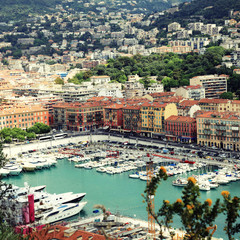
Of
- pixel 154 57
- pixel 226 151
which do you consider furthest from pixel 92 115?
pixel 154 57

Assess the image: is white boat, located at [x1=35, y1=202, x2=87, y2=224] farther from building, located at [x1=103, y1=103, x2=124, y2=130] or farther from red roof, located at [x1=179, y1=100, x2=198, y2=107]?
building, located at [x1=103, y1=103, x2=124, y2=130]

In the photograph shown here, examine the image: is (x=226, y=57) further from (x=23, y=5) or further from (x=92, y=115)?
(x=23, y=5)

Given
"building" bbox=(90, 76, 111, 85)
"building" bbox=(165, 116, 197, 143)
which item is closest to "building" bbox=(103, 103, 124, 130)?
"building" bbox=(165, 116, 197, 143)

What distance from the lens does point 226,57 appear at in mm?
65750

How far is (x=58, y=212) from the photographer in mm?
26547

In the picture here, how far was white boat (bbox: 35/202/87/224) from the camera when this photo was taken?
25.6 meters

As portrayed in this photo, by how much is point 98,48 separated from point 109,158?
72.3 metres

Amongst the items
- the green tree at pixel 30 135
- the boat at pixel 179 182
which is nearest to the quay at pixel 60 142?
the green tree at pixel 30 135

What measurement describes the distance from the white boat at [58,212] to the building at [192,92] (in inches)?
1101

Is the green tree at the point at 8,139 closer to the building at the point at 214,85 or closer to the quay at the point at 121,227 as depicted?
the building at the point at 214,85

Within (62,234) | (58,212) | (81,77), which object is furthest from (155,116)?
(81,77)

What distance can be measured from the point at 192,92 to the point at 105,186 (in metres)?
23.3

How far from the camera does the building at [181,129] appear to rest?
140ft

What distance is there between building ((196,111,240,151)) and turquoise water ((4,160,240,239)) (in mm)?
7473
